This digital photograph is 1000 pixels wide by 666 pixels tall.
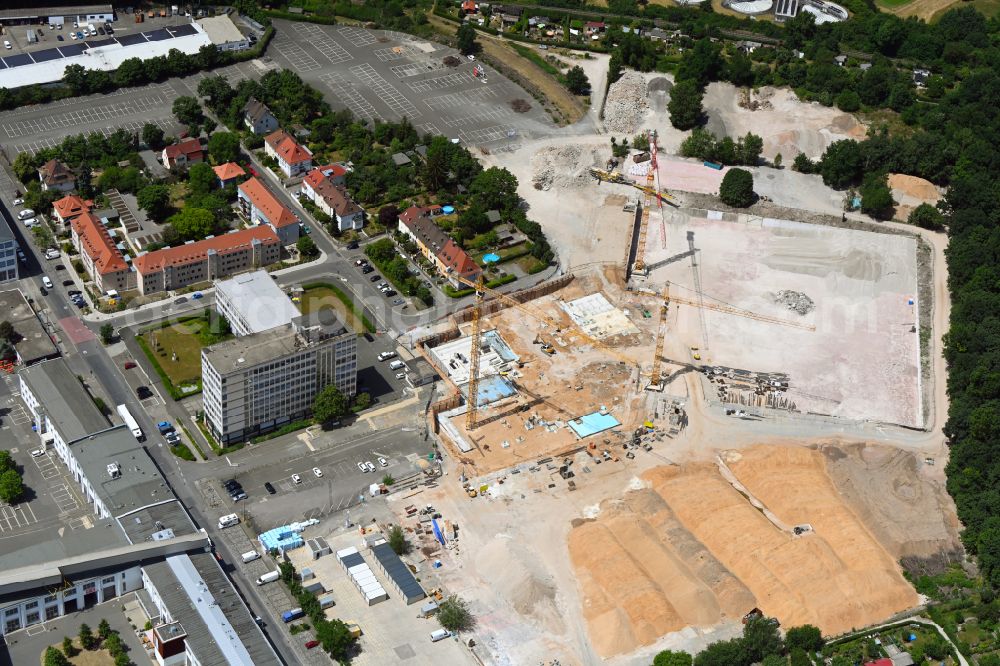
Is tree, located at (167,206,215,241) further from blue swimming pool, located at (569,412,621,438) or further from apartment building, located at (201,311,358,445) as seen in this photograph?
blue swimming pool, located at (569,412,621,438)

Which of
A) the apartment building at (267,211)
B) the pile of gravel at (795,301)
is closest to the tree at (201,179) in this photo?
the apartment building at (267,211)

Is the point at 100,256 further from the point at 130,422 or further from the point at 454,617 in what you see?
the point at 454,617

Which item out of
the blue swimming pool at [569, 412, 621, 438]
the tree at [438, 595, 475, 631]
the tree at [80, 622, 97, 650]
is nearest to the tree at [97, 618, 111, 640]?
the tree at [80, 622, 97, 650]

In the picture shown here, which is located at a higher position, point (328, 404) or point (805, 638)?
point (328, 404)

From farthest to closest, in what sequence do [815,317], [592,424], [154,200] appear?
[154,200], [815,317], [592,424]

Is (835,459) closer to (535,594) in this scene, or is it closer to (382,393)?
(535,594)

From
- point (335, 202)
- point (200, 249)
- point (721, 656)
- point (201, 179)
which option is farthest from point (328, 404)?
point (201, 179)
